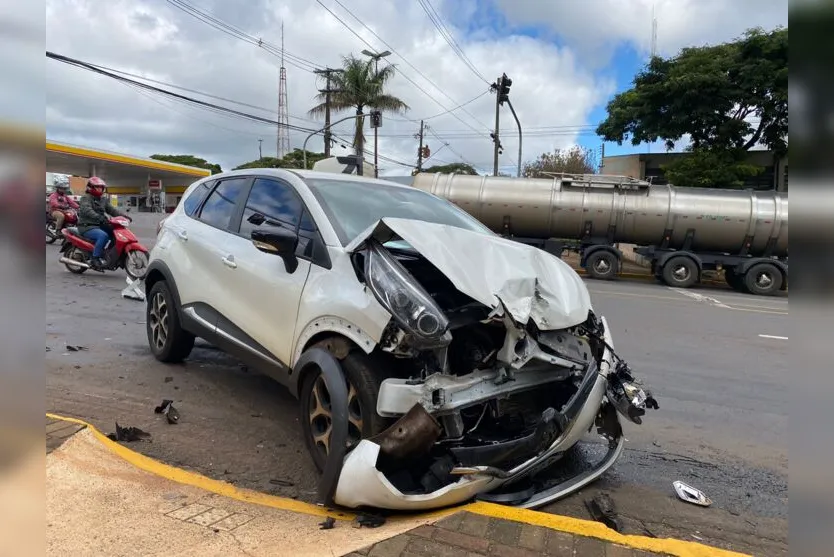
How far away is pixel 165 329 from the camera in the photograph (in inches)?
213

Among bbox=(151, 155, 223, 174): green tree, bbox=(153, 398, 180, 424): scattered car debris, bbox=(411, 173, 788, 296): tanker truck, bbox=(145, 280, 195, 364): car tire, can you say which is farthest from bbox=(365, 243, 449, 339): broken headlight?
bbox=(151, 155, 223, 174): green tree

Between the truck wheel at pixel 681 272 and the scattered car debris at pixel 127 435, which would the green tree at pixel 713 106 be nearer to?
the truck wheel at pixel 681 272

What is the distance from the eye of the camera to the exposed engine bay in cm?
277

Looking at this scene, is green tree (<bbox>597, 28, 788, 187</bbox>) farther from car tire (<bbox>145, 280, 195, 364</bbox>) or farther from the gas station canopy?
the gas station canopy

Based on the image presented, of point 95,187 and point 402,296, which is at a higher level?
point 95,187

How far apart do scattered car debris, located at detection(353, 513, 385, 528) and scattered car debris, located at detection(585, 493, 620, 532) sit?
45.8 inches

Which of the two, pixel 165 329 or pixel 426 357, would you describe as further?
pixel 165 329

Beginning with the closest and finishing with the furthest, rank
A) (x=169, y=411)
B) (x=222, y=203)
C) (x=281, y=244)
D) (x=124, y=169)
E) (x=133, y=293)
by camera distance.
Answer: (x=281, y=244) < (x=169, y=411) < (x=222, y=203) < (x=133, y=293) < (x=124, y=169)

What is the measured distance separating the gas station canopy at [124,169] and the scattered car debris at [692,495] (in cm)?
3044

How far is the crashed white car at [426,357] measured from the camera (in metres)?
2.81

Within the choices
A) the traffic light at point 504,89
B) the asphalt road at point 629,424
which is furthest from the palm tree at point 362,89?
the asphalt road at point 629,424

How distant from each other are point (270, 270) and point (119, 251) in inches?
318

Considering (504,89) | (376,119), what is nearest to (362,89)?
(376,119)

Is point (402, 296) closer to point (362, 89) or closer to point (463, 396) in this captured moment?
point (463, 396)
